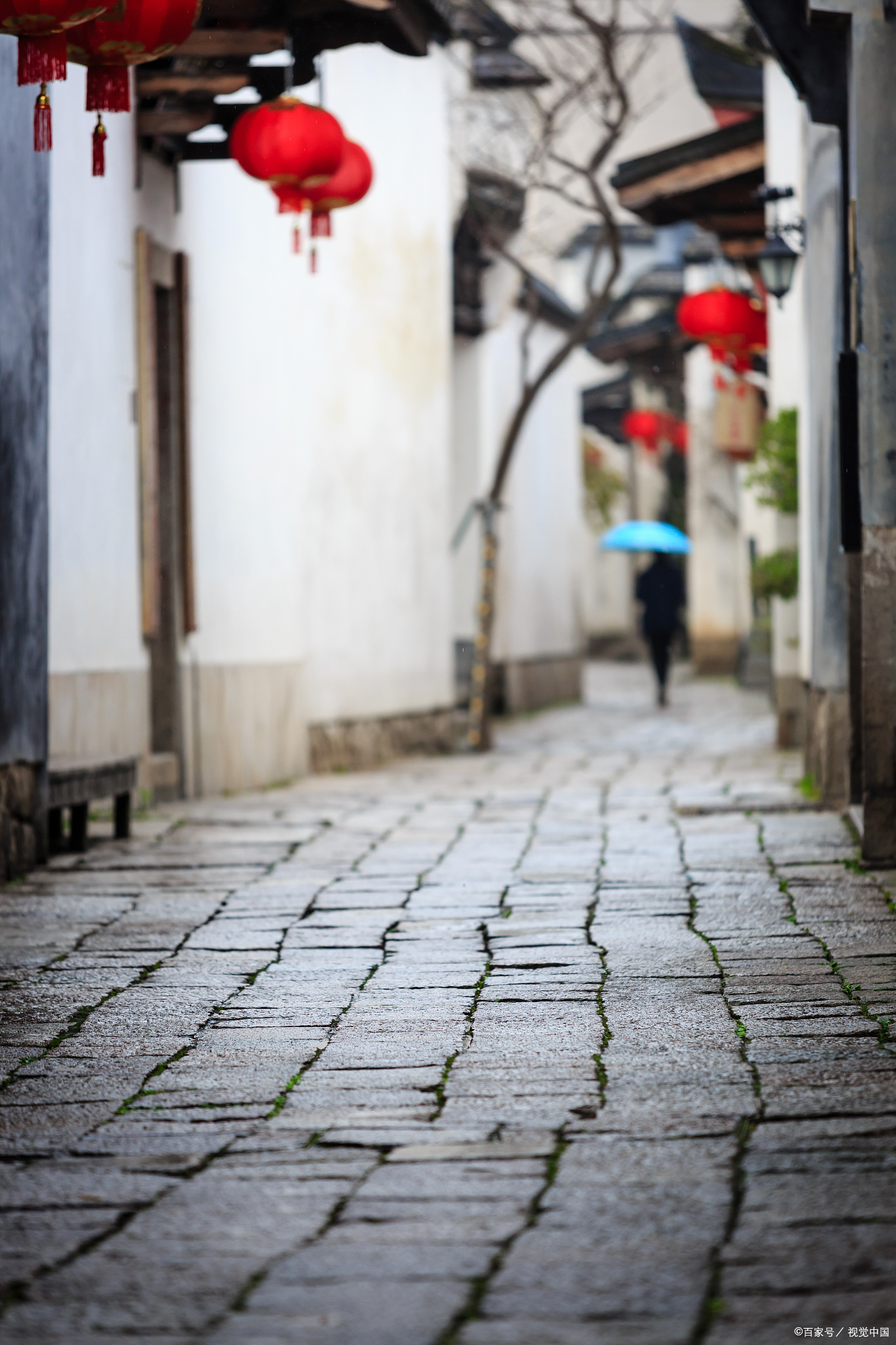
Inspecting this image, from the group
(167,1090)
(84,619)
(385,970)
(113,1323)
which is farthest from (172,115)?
(113,1323)

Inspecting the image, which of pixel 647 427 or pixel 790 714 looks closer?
pixel 790 714

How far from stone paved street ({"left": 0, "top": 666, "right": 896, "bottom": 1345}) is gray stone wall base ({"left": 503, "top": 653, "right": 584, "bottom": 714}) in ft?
40.2

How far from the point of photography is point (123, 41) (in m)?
6.67

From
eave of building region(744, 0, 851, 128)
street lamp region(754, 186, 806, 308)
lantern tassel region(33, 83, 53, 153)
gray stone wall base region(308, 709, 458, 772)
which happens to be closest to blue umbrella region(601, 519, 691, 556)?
gray stone wall base region(308, 709, 458, 772)

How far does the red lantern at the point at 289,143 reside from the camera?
9.20 meters

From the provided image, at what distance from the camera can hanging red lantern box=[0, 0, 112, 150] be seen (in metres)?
6.01

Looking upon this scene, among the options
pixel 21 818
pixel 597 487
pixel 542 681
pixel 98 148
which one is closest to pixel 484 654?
pixel 542 681

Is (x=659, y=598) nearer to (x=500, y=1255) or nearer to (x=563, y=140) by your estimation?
(x=563, y=140)

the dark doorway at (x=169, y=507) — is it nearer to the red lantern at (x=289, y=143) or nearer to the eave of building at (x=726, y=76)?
the red lantern at (x=289, y=143)

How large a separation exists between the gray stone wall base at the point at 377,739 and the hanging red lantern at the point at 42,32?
24.5 feet

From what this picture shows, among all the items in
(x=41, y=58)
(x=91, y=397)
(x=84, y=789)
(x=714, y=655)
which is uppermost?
(x=41, y=58)

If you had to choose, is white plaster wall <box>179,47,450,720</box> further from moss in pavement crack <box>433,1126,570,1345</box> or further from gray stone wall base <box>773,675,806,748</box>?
moss in pavement crack <box>433,1126,570,1345</box>

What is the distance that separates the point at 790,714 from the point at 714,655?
16333 mm

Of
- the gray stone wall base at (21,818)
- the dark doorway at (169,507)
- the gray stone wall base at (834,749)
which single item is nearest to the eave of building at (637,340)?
the dark doorway at (169,507)
